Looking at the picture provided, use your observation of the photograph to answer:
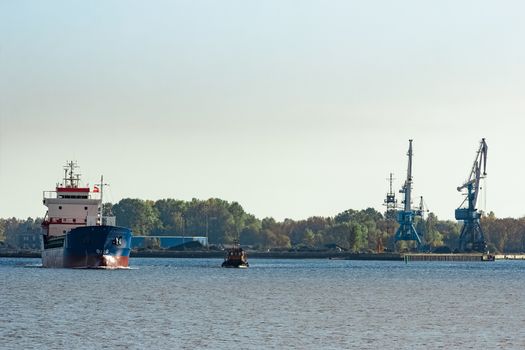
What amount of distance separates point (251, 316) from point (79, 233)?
75.3 metres

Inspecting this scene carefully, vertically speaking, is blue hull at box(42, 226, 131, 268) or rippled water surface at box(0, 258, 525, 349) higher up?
blue hull at box(42, 226, 131, 268)

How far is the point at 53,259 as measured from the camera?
179 m

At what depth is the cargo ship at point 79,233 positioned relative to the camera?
538ft

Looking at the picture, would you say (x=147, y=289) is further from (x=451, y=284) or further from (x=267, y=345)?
(x=267, y=345)

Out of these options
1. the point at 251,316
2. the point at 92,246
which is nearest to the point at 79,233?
the point at 92,246

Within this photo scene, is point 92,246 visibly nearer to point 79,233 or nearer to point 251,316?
point 79,233

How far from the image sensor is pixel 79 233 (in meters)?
162

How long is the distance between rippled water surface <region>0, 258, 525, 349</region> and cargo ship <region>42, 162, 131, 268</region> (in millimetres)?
20846

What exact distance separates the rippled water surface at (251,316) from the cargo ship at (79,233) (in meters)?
20.8

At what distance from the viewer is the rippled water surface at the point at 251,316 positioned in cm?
7156

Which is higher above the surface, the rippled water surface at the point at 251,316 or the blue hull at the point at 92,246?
the blue hull at the point at 92,246

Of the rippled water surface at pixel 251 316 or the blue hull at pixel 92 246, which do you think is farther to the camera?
the blue hull at pixel 92 246

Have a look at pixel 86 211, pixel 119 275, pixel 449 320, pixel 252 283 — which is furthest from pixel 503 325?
pixel 86 211

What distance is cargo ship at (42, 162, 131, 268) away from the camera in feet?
538
